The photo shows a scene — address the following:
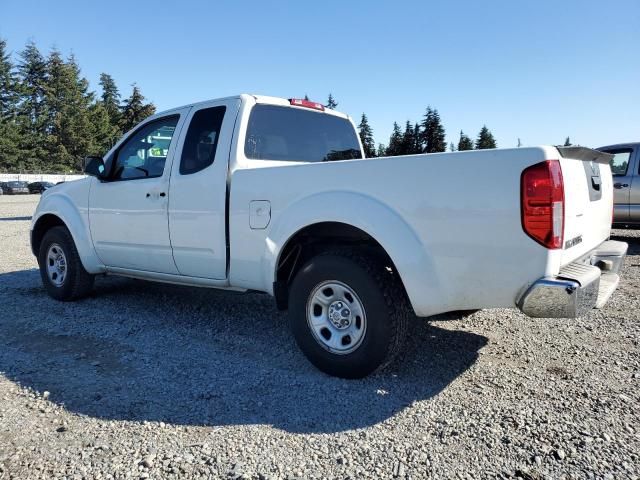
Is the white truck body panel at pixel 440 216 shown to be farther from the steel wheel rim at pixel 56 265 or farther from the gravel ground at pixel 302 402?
the steel wheel rim at pixel 56 265

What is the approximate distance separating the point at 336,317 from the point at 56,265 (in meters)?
3.88

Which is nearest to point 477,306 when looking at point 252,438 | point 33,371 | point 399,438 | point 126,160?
point 399,438

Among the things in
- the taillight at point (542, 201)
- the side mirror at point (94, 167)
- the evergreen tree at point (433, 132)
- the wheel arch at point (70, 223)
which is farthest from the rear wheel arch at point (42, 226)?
the evergreen tree at point (433, 132)

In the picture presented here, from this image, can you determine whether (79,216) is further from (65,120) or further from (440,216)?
(65,120)

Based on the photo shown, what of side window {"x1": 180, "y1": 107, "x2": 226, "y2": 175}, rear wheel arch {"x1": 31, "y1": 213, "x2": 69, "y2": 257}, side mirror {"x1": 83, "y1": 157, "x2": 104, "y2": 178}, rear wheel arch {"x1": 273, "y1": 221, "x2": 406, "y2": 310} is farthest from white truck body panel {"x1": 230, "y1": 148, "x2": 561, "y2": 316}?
rear wheel arch {"x1": 31, "y1": 213, "x2": 69, "y2": 257}

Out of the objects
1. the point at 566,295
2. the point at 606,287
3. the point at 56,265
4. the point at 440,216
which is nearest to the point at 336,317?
the point at 440,216

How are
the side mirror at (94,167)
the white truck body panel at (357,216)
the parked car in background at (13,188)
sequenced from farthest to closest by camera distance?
the parked car in background at (13,188), the side mirror at (94,167), the white truck body panel at (357,216)

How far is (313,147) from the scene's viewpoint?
15.5 ft

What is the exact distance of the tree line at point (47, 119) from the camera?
59.1m

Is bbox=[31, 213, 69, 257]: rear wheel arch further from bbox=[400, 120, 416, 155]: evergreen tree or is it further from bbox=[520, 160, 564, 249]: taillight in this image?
bbox=[400, 120, 416, 155]: evergreen tree

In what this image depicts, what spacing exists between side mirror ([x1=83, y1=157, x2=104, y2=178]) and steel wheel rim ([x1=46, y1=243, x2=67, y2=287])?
3.65ft

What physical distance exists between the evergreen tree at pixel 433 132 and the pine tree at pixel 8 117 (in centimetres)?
4866

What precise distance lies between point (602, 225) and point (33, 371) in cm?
430

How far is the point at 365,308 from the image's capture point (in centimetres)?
302
